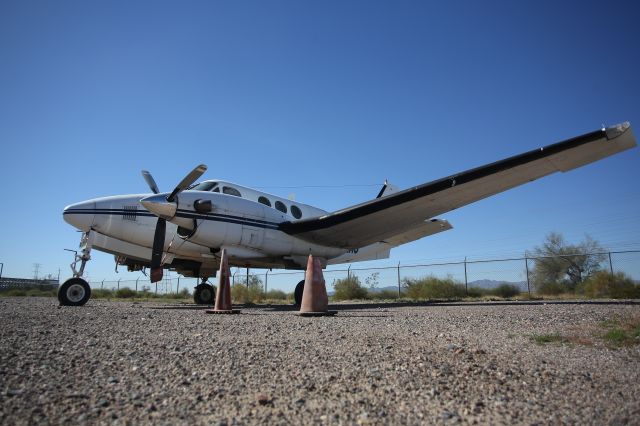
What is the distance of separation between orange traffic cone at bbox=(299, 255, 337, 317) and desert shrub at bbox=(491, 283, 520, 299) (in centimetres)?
2144

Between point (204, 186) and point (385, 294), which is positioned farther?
point (385, 294)

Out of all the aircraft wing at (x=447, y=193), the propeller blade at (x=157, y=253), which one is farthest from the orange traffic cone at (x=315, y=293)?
the propeller blade at (x=157, y=253)

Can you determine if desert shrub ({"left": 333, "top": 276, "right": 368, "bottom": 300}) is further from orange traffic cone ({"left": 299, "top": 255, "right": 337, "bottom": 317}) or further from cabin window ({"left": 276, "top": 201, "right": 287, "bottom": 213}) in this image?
orange traffic cone ({"left": 299, "top": 255, "right": 337, "bottom": 317})

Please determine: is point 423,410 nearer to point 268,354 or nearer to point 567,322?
point 268,354

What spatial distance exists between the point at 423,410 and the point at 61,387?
8.57 feet

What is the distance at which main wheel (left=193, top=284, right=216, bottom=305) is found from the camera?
55.4 ft

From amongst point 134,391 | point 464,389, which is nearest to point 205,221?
point 134,391

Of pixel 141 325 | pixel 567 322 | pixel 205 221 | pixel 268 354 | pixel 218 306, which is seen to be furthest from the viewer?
pixel 205 221

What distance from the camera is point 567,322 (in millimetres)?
6586

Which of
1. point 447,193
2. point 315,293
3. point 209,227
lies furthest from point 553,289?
point 209,227

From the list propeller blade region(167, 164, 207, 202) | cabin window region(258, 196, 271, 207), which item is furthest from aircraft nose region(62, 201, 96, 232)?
cabin window region(258, 196, 271, 207)

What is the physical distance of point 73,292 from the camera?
10.6 m

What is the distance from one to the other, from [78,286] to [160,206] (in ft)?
10.9

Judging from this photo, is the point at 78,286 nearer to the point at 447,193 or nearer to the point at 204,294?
the point at 204,294
